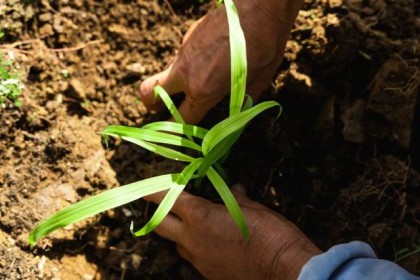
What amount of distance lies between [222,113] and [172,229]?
1.42 feet

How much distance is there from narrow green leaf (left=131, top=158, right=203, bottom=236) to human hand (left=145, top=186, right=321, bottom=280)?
0.24m

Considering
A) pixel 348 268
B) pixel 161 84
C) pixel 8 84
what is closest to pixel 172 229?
pixel 161 84

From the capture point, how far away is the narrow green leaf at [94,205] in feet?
3.50

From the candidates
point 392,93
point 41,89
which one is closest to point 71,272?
point 41,89

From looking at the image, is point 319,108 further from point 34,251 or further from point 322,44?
point 34,251

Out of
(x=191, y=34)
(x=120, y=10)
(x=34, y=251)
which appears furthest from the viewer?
(x=120, y=10)

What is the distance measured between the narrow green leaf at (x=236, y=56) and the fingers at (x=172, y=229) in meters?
0.44

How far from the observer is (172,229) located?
1.50 metres

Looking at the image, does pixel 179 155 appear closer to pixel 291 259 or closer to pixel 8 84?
pixel 291 259

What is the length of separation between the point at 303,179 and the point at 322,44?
476mm

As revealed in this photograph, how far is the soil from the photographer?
1.56 m

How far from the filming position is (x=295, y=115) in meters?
1.69

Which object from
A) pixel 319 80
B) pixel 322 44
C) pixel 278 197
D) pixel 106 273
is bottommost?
pixel 106 273

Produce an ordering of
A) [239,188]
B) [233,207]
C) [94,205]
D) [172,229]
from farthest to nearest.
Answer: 1. [239,188]
2. [172,229]
3. [233,207]
4. [94,205]
